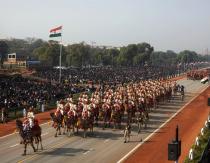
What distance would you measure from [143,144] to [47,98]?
21.3 m

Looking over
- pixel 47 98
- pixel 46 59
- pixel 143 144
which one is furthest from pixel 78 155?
pixel 46 59

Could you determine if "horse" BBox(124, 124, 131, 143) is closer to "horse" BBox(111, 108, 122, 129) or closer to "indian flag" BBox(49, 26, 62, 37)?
"horse" BBox(111, 108, 122, 129)

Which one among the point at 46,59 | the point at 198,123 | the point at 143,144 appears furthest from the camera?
the point at 46,59

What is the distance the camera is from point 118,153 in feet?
83.9

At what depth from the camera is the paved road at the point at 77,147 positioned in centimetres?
2403

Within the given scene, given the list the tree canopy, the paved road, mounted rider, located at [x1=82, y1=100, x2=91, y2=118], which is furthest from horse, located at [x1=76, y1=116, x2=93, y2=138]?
the tree canopy

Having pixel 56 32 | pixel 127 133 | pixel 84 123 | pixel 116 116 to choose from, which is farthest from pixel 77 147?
pixel 56 32

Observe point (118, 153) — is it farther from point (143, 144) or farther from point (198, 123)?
point (198, 123)

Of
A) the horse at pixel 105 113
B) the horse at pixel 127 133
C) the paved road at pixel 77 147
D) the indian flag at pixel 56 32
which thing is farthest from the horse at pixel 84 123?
the indian flag at pixel 56 32

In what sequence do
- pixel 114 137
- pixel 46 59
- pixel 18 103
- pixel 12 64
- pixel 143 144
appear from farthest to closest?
1. pixel 46 59
2. pixel 12 64
3. pixel 18 103
4. pixel 114 137
5. pixel 143 144

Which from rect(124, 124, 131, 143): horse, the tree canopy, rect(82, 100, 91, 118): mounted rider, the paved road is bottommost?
the paved road

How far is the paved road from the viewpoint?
78.8ft

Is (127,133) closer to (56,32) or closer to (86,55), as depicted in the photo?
(56,32)

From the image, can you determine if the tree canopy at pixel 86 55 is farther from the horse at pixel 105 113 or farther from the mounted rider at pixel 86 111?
the mounted rider at pixel 86 111
